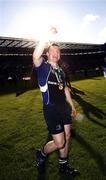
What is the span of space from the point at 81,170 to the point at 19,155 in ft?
6.21

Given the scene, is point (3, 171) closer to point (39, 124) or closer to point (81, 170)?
point (81, 170)

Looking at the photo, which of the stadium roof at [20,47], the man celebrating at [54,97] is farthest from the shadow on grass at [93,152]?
the stadium roof at [20,47]

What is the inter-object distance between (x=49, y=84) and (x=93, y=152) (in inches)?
90.5

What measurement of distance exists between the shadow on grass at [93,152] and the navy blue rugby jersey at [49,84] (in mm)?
1631

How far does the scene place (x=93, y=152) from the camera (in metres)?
6.29

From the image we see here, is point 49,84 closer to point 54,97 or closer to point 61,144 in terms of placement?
point 54,97

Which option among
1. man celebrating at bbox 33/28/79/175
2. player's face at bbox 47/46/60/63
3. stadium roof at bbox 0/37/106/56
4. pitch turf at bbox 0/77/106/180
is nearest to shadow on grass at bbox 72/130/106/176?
pitch turf at bbox 0/77/106/180

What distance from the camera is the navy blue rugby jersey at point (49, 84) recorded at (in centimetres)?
491

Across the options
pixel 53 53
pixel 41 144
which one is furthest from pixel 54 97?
pixel 41 144

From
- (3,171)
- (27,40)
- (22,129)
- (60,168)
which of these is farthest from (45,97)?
(27,40)

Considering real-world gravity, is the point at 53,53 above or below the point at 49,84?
above

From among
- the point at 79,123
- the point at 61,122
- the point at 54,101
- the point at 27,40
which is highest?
the point at 27,40

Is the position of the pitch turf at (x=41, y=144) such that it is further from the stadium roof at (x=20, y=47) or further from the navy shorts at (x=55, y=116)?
the stadium roof at (x=20, y=47)

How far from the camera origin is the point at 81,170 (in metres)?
5.43
